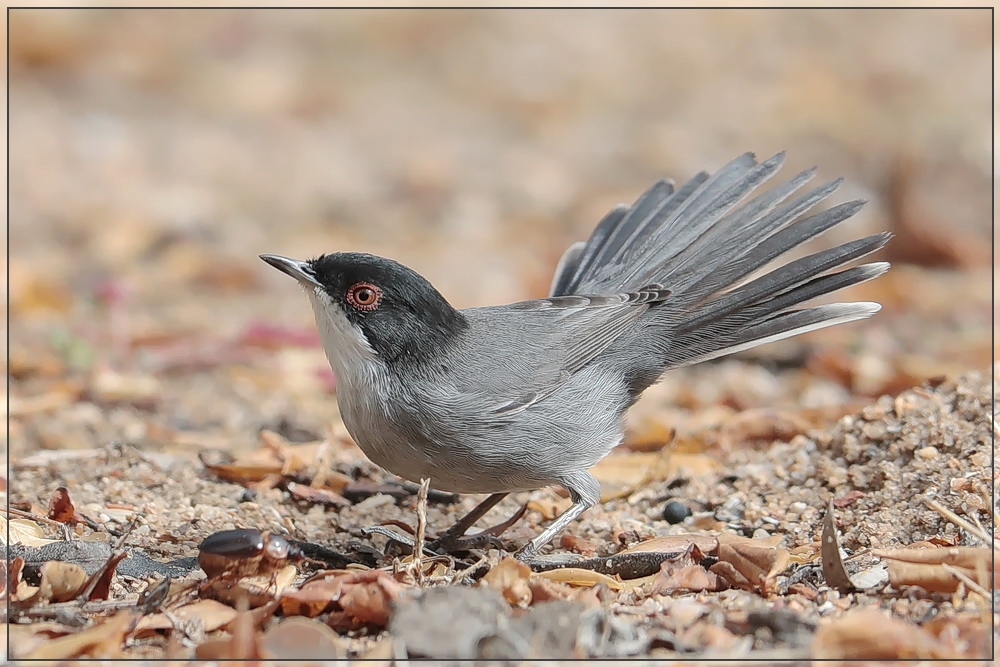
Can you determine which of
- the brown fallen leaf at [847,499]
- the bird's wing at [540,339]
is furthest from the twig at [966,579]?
the bird's wing at [540,339]

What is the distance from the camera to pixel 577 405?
4.51 m

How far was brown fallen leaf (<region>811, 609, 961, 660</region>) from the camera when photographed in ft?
9.65

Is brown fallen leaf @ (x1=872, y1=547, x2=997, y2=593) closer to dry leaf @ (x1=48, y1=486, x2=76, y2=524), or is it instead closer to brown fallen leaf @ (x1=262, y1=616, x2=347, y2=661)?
brown fallen leaf @ (x1=262, y1=616, x2=347, y2=661)

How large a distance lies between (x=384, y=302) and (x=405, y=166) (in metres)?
8.59

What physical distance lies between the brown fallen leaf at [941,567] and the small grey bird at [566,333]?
50.8 inches

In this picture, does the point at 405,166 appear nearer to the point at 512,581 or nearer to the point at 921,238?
the point at 921,238

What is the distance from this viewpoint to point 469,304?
9.05 metres

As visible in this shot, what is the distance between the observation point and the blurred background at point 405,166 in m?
7.44

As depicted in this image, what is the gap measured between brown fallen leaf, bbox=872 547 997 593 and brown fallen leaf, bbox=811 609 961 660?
54 centimetres

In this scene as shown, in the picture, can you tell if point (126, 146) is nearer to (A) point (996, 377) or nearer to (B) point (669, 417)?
(B) point (669, 417)

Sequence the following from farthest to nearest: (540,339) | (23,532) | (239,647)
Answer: (540,339), (23,532), (239,647)

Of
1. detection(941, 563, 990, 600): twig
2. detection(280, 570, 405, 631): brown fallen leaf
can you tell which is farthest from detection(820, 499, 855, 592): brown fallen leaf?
detection(280, 570, 405, 631): brown fallen leaf

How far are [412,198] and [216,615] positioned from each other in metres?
8.83

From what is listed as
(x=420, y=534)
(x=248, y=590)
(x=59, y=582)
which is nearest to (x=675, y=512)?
(x=420, y=534)
